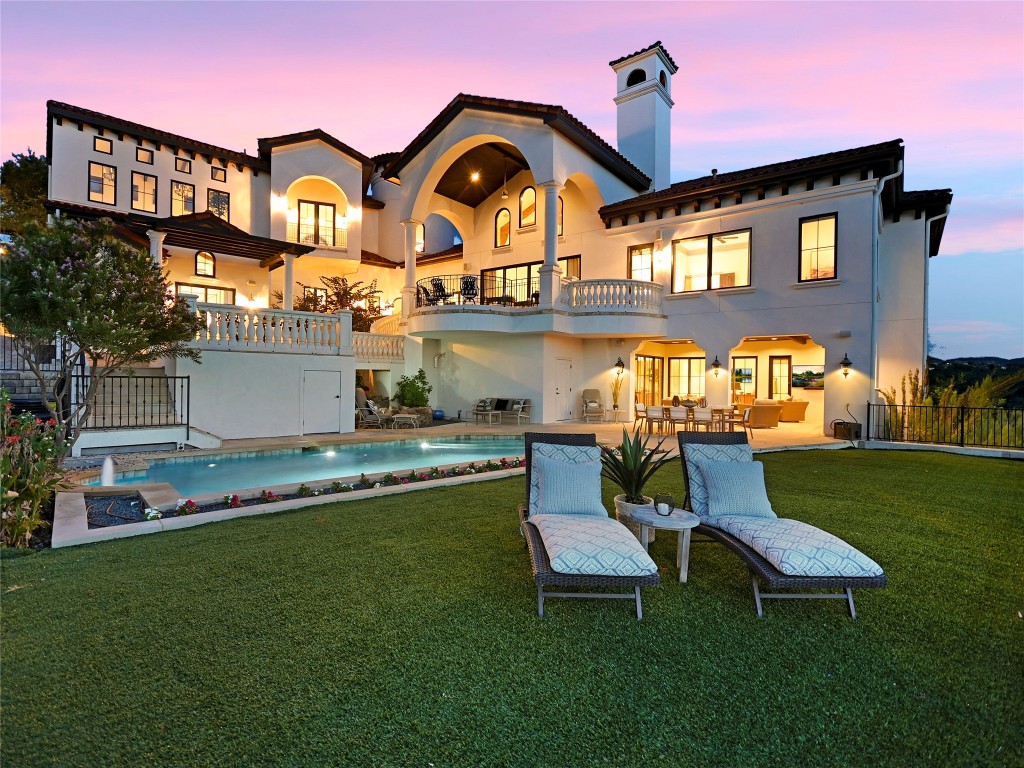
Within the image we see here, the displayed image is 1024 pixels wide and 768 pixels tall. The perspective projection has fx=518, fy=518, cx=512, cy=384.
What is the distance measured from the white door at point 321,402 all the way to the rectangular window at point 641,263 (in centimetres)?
1032

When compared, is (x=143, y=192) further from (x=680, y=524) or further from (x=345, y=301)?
(x=680, y=524)

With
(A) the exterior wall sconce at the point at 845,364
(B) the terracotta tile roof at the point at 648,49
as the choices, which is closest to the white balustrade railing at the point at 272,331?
(A) the exterior wall sconce at the point at 845,364

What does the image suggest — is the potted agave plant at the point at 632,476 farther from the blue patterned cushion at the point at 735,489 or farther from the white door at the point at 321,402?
the white door at the point at 321,402

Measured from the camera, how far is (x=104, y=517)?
5.87 meters

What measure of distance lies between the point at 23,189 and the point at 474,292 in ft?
67.6

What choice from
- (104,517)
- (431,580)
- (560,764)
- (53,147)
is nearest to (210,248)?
(53,147)

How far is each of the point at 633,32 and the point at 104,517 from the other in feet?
78.6

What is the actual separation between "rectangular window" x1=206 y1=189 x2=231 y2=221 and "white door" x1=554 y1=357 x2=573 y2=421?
44.9 ft

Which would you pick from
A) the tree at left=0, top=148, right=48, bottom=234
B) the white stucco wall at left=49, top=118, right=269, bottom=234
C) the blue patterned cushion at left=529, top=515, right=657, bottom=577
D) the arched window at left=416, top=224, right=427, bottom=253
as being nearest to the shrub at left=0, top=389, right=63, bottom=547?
the blue patterned cushion at left=529, top=515, right=657, bottom=577

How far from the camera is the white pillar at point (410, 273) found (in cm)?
1806

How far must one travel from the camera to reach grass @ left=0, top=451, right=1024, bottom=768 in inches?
91.7

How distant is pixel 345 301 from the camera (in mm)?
20500

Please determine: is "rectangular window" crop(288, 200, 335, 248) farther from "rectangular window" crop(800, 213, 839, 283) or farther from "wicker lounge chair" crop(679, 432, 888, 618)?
"wicker lounge chair" crop(679, 432, 888, 618)

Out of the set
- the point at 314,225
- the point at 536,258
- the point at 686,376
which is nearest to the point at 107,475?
the point at 536,258
